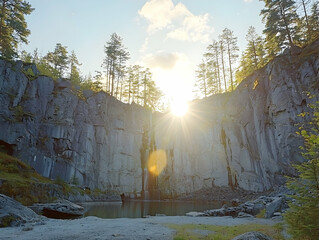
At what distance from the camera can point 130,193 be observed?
44594 mm

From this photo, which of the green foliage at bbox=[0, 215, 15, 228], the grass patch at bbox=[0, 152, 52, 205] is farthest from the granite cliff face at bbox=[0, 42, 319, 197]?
the green foliage at bbox=[0, 215, 15, 228]

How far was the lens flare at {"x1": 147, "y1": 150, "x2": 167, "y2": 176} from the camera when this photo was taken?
48375mm

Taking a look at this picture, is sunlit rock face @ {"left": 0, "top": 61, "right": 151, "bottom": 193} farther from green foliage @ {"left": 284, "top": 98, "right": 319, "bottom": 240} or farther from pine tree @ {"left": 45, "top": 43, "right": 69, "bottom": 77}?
green foliage @ {"left": 284, "top": 98, "right": 319, "bottom": 240}

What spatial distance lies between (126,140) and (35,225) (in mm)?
36300

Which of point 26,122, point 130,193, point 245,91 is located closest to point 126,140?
point 130,193

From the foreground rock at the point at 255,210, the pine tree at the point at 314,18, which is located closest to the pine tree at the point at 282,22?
the pine tree at the point at 314,18

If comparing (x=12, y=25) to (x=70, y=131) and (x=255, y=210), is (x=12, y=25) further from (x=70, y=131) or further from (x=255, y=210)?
(x=255, y=210)

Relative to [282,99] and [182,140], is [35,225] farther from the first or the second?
[182,140]

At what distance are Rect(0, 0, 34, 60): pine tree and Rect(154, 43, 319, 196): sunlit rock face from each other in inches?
1261

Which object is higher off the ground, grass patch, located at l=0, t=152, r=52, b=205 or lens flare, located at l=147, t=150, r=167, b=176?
lens flare, located at l=147, t=150, r=167, b=176

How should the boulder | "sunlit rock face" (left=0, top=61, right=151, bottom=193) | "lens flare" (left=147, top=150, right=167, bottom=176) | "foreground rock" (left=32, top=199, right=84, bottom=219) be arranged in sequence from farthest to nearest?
"lens flare" (left=147, top=150, right=167, bottom=176) < "sunlit rock face" (left=0, top=61, right=151, bottom=193) < "foreground rock" (left=32, top=199, right=84, bottom=219) < the boulder

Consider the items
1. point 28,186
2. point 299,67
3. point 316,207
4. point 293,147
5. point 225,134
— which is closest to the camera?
point 316,207

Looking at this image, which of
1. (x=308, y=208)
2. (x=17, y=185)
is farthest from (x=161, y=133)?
(x=308, y=208)

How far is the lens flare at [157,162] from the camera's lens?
159 feet
